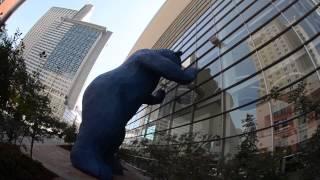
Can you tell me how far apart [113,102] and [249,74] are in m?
4.32

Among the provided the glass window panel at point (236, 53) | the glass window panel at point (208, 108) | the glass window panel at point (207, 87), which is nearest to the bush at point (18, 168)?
the glass window panel at point (208, 108)

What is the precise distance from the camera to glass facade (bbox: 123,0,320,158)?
1078 centimetres

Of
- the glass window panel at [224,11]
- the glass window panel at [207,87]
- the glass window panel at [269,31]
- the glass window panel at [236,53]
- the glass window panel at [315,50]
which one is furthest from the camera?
the glass window panel at [224,11]

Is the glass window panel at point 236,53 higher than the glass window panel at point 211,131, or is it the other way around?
the glass window panel at point 236,53

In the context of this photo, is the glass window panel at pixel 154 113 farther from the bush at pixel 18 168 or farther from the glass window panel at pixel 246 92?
the bush at pixel 18 168

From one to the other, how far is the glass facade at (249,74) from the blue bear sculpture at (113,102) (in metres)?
1.96

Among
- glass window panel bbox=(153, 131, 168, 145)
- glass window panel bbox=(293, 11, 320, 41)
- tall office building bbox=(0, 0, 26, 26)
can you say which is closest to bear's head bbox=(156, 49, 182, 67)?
glass window panel bbox=(293, 11, 320, 41)

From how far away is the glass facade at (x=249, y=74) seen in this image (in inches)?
424

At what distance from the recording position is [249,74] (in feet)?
43.9

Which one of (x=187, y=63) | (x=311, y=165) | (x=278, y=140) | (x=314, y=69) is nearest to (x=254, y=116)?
(x=278, y=140)

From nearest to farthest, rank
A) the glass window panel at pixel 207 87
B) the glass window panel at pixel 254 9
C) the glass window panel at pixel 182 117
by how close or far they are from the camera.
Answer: the glass window panel at pixel 254 9
the glass window panel at pixel 207 87
the glass window panel at pixel 182 117

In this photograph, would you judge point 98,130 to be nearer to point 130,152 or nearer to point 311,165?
point 311,165

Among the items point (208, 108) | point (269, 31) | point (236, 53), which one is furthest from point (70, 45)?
point (269, 31)

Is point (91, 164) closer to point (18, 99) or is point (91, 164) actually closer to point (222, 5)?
point (18, 99)
